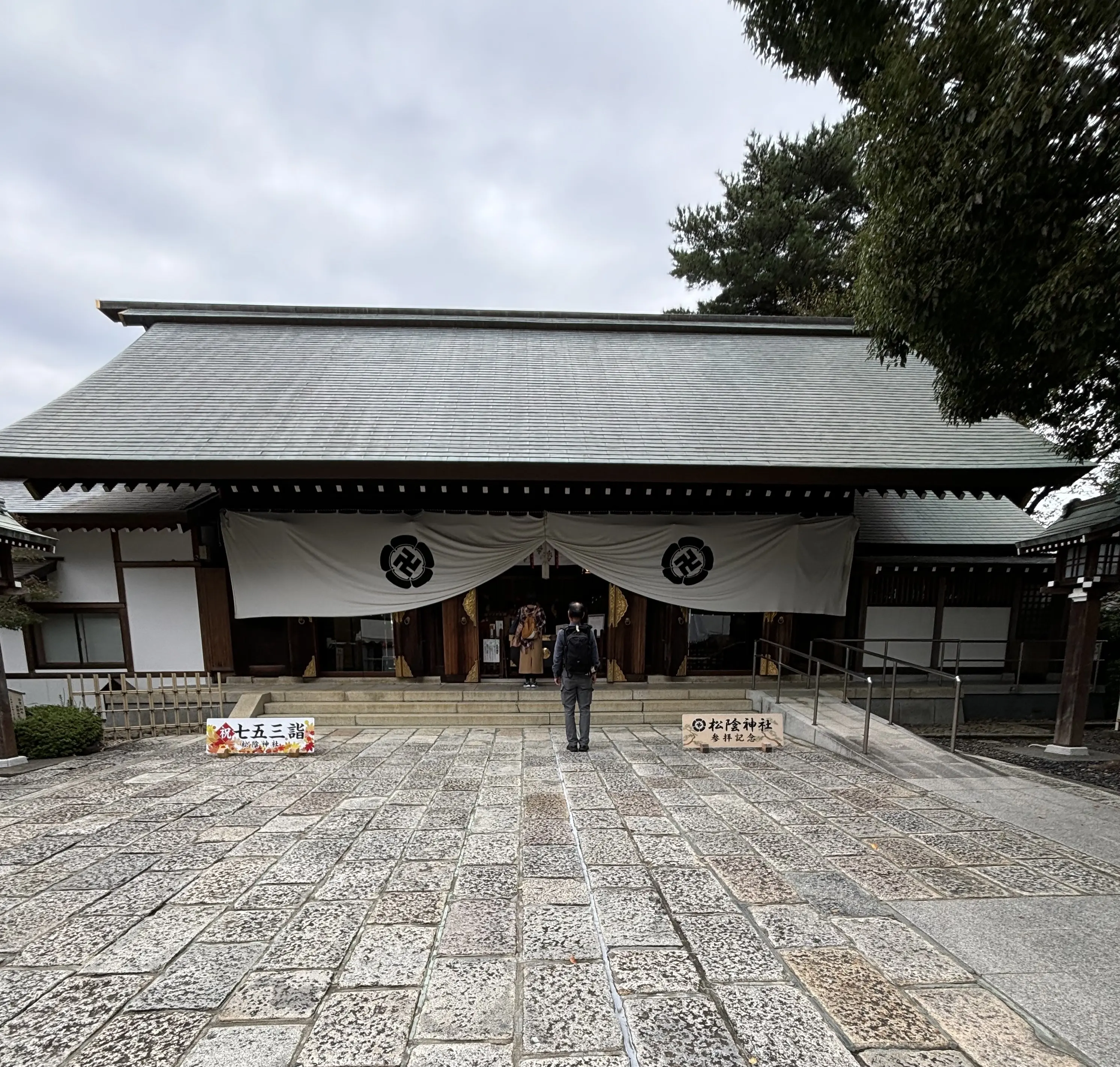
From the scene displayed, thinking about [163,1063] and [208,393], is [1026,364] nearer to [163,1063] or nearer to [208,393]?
[163,1063]

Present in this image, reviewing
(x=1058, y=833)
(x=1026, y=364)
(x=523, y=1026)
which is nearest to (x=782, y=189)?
(x=1026, y=364)

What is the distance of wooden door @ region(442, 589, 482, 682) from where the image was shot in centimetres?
750

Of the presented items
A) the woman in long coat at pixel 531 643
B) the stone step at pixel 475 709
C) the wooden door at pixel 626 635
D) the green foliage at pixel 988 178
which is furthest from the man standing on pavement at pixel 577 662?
the green foliage at pixel 988 178

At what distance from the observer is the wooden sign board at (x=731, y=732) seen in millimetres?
5555

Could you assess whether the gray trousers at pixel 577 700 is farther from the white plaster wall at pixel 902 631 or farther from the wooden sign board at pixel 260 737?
the white plaster wall at pixel 902 631

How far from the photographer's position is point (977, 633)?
26.7ft

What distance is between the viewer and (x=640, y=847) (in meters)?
3.28

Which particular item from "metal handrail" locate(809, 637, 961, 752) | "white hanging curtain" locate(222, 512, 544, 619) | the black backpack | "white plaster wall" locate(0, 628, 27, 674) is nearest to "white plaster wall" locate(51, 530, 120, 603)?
"white plaster wall" locate(0, 628, 27, 674)

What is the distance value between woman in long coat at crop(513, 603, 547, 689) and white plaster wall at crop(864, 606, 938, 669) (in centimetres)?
538

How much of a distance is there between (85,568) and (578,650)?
7433mm

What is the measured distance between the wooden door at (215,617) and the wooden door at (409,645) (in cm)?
243

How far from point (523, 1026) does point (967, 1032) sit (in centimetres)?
174

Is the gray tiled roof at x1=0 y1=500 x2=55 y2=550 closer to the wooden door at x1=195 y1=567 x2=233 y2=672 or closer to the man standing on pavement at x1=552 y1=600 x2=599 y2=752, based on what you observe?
the wooden door at x1=195 y1=567 x2=233 y2=672

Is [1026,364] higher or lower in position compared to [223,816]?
higher
